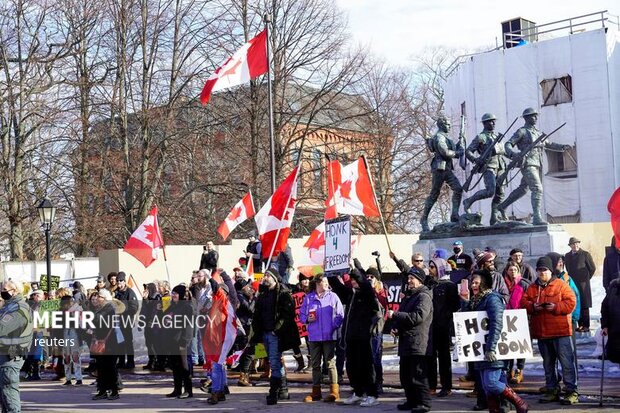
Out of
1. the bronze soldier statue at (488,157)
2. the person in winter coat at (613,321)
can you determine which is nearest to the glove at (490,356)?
the person in winter coat at (613,321)

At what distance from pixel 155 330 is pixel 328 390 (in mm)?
4051

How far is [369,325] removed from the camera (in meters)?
12.2

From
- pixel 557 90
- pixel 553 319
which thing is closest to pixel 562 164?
pixel 557 90

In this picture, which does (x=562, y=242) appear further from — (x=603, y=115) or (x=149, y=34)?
(x=603, y=115)

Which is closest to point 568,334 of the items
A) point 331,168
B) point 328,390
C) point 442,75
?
point 328,390

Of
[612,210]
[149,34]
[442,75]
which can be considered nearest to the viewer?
[612,210]

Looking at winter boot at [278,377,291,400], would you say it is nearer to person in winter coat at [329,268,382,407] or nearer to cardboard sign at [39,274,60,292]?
person in winter coat at [329,268,382,407]

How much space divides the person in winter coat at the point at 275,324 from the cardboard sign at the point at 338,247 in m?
0.74

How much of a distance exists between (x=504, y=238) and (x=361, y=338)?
7.82 m

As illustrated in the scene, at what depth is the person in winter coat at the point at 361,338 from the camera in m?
12.2

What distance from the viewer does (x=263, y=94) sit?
37.7 meters

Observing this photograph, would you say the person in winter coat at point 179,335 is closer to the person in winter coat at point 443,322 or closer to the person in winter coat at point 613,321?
the person in winter coat at point 443,322

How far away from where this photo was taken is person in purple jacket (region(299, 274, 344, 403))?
1275cm

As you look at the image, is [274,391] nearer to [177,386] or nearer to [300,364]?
[177,386]
